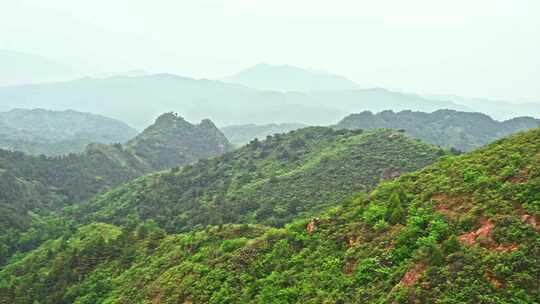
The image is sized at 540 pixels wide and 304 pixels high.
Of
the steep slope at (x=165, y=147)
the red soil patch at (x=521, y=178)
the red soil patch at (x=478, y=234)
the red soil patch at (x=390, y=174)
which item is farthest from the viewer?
the steep slope at (x=165, y=147)

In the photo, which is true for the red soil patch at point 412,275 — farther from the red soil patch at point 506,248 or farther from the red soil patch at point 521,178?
the red soil patch at point 521,178

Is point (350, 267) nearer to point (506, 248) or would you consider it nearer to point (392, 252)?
point (392, 252)

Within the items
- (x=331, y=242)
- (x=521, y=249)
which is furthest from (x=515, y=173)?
(x=331, y=242)

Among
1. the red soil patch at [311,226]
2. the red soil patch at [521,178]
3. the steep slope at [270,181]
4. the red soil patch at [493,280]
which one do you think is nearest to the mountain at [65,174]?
the steep slope at [270,181]

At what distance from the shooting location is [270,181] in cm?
7856

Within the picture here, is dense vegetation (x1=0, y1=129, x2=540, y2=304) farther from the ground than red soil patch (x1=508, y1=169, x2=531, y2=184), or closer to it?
closer to it

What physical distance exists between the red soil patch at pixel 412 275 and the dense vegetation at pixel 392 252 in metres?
0.06

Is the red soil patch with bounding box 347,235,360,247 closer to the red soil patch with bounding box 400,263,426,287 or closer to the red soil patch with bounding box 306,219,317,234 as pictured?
the red soil patch with bounding box 306,219,317,234

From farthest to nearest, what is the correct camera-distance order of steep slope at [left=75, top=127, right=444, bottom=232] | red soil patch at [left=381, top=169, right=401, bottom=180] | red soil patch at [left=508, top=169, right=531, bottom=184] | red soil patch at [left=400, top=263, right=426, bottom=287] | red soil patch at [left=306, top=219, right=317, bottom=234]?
1. red soil patch at [left=381, top=169, right=401, bottom=180]
2. steep slope at [left=75, top=127, right=444, bottom=232]
3. red soil patch at [left=306, top=219, right=317, bottom=234]
4. red soil patch at [left=508, top=169, right=531, bottom=184]
5. red soil patch at [left=400, top=263, right=426, bottom=287]

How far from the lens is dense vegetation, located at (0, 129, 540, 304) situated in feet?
56.0

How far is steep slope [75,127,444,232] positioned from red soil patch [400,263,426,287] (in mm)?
39926

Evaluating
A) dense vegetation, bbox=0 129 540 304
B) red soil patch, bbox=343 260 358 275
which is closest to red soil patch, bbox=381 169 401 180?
dense vegetation, bbox=0 129 540 304

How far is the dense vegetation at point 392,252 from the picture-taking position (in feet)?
56.0

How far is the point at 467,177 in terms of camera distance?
24.7 meters
